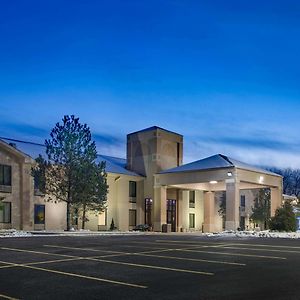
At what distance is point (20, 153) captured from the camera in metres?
39.6

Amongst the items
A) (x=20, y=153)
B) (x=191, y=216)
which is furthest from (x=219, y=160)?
(x=20, y=153)

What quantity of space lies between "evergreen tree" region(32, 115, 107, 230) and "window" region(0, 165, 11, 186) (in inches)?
95.4

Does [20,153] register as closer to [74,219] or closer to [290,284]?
[74,219]

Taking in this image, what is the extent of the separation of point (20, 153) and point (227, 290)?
34.2 m

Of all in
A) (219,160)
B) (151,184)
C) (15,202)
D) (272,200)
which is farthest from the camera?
(151,184)

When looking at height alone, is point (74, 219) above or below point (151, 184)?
below

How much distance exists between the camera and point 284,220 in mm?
34531

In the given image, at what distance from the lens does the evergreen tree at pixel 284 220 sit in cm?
3447

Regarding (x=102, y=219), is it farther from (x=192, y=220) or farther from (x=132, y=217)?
(x=192, y=220)

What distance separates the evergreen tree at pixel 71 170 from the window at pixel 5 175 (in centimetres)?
242

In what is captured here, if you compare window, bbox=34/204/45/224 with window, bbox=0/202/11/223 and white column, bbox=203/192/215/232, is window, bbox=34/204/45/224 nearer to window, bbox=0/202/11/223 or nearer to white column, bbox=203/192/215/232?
window, bbox=0/202/11/223

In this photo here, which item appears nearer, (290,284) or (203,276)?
(290,284)

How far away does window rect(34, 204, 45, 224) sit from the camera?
40969 millimetres

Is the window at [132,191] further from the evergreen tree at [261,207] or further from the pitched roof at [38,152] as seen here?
Result: the evergreen tree at [261,207]
